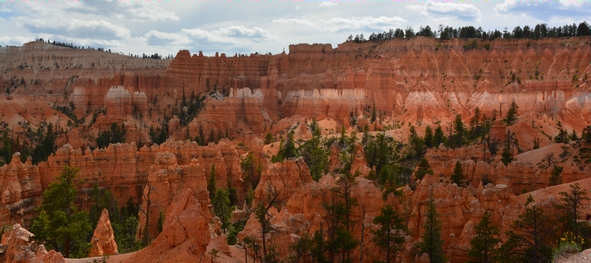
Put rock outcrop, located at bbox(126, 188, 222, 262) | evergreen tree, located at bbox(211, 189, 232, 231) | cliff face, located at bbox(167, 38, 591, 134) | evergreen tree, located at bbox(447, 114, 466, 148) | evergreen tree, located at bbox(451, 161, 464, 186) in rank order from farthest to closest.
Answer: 1. cliff face, located at bbox(167, 38, 591, 134)
2. evergreen tree, located at bbox(447, 114, 466, 148)
3. evergreen tree, located at bbox(451, 161, 464, 186)
4. evergreen tree, located at bbox(211, 189, 232, 231)
5. rock outcrop, located at bbox(126, 188, 222, 262)

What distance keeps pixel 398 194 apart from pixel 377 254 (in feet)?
16.9

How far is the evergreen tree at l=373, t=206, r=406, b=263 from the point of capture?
1006 inches

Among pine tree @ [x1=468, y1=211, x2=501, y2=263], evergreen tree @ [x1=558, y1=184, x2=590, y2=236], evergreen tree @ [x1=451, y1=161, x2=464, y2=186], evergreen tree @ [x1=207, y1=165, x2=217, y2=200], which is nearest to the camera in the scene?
evergreen tree @ [x1=558, y1=184, x2=590, y2=236]

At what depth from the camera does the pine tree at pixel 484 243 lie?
24.2m

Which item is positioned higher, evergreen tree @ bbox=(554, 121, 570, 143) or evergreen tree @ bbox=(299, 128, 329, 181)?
evergreen tree @ bbox=(554, 121, 570, 143)

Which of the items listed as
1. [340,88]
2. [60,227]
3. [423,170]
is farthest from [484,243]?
[340,88]

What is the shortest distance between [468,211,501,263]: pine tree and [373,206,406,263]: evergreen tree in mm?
2921

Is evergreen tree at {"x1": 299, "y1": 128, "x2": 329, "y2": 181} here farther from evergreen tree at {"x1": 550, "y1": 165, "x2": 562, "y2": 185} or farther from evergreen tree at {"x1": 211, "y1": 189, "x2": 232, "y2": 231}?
evergreen tree at {"x1": 550, "y1": 165, "x2": 562, "y2": 185}

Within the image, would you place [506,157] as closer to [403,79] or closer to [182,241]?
[182,241]

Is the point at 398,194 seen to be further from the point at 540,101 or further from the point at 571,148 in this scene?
the point at 540,101

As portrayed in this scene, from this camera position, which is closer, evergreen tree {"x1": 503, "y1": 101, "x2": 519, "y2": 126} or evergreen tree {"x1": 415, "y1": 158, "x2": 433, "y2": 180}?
evergreen tree {"x1": 415, "y1": 158, "x2": 433, "y2": 180}

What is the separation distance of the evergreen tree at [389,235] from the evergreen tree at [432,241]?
0.99 metres

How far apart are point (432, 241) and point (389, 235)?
70.1 inches

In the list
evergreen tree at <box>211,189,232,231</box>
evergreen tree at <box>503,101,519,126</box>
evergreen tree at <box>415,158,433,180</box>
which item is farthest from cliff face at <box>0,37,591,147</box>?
evergreen tree at <box>211,189,232,231</box>
